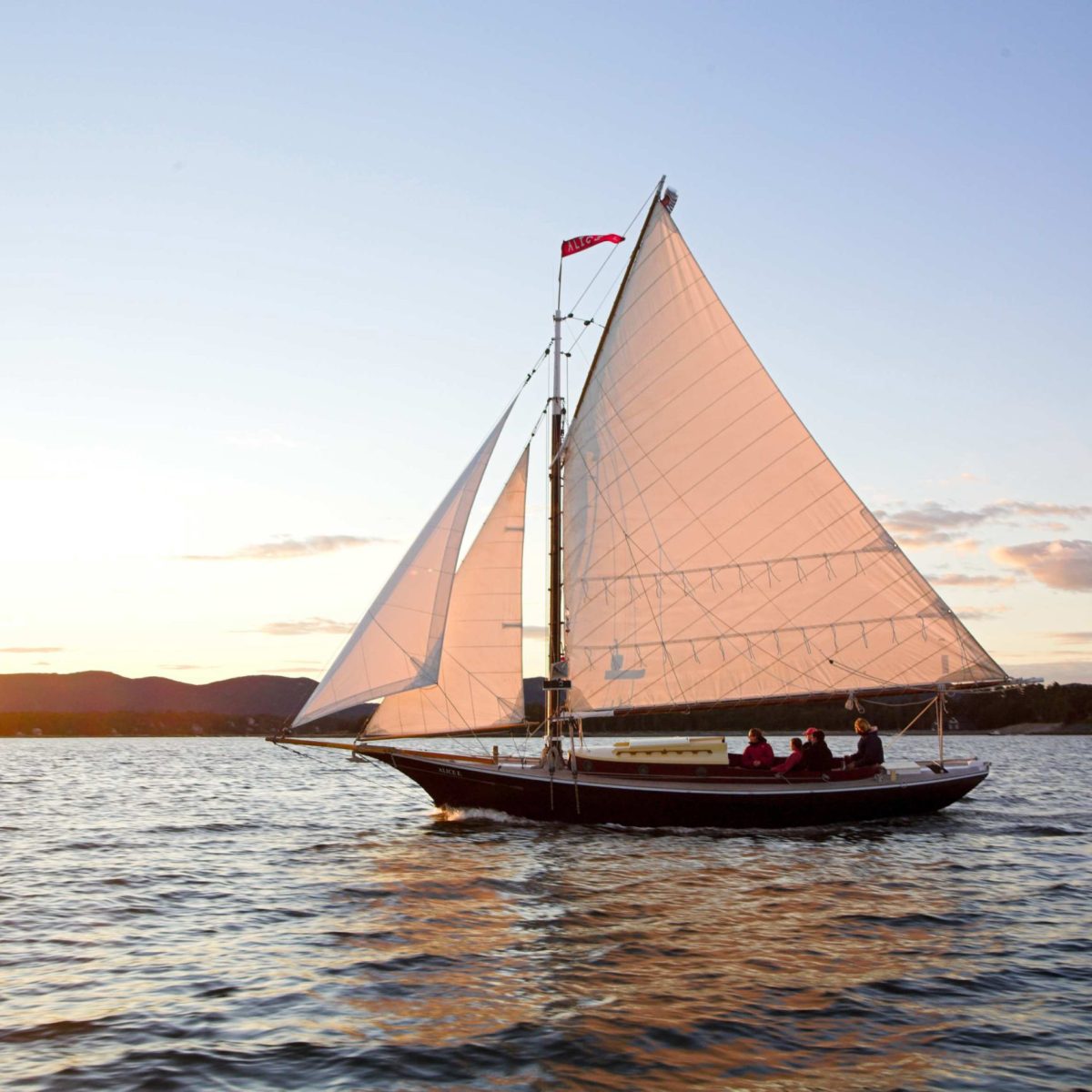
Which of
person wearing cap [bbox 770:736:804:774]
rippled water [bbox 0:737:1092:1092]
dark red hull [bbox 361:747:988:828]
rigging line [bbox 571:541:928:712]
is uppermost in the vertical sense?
rigging line [bbox 571:541:928:712]

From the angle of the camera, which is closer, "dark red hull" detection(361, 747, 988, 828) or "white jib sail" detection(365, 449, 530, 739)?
"dark red hull" detection(361, 747, 988, 828)

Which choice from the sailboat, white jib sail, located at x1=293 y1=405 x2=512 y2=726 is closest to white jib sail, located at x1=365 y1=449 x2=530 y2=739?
the sailboat

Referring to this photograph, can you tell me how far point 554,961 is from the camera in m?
15.4

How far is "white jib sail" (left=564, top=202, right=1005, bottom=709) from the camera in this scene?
95.6 ft

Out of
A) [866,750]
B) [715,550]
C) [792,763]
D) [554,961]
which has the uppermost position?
[715,550]

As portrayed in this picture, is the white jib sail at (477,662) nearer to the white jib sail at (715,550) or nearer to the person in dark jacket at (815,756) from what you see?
the white jib sail at (715,550)

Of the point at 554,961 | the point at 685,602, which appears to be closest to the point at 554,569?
the point at 685,602

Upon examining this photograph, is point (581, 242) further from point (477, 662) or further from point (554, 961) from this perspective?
point (554, 961)

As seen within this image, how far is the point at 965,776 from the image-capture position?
31359mm

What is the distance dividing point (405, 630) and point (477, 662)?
2.62 metres

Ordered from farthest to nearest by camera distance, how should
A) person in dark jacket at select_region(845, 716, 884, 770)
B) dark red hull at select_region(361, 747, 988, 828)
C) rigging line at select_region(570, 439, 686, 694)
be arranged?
1. person in dark jacket at select_region(845, 716, 884, 770)
2. rigging line at select_region(570, 439, 686, 694)
3. dark red hull at select_region(361, 747, 988, 828)

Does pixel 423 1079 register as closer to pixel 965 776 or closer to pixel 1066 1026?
pixel 1066 1026

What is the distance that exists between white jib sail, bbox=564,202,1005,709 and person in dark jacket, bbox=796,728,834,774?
1.35 meters

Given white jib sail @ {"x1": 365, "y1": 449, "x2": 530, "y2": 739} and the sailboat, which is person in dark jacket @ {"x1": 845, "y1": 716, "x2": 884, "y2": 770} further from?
white jib sail @ {"x1": 365, "y1": 449, "x2": 530, "y2": 739}
